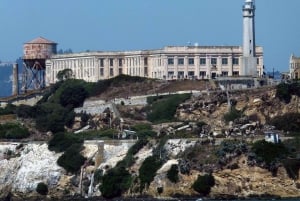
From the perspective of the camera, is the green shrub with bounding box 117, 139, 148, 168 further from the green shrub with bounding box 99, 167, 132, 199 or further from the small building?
the small building

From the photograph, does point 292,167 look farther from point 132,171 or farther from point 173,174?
point 132,171

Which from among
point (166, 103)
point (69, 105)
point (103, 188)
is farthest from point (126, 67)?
point (103, 188)

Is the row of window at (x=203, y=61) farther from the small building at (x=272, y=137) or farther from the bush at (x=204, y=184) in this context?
the bush at (x=204, y=184)

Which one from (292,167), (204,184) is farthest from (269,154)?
(204,184)

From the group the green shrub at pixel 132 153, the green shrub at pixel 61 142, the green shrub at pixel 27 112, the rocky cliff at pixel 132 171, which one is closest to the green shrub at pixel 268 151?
the rocky cliff at pixel 132 171

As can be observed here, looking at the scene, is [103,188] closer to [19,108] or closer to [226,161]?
[226,161]

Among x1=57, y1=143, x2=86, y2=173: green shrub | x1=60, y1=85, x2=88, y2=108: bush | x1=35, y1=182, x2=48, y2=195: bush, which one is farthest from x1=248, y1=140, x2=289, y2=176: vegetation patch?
x1=60, y1=85, x2=88, y2=108: bush
